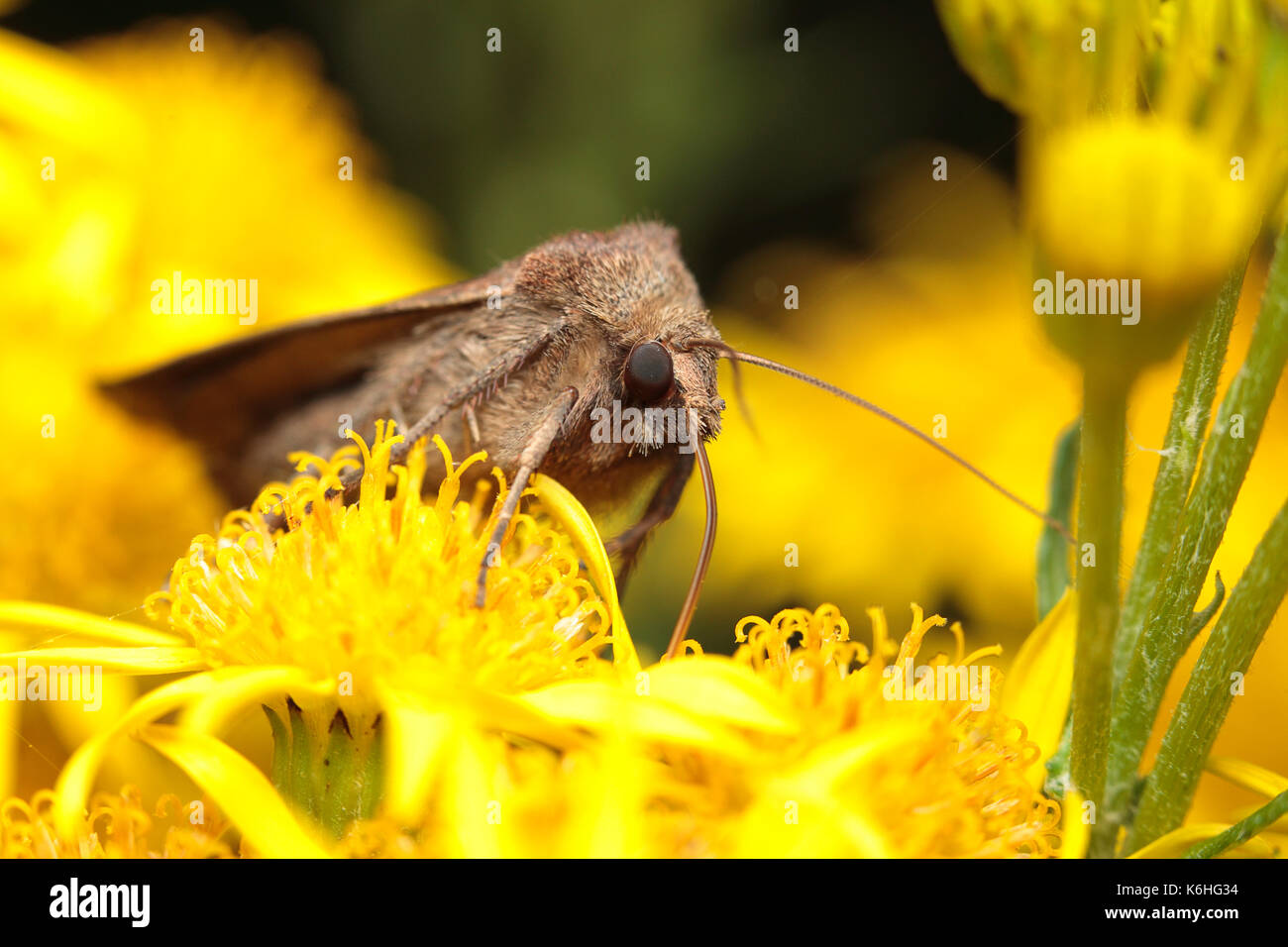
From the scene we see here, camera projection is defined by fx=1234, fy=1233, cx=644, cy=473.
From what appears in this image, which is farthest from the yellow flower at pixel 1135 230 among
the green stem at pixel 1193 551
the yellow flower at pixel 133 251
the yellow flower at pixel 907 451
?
the yellow flower at pixel 133 251

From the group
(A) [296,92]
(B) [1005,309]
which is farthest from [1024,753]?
(A) [296,92]

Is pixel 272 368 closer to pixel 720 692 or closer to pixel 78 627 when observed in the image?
pixel 78 627

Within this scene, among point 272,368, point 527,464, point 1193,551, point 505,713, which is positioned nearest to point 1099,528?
point 1193,551

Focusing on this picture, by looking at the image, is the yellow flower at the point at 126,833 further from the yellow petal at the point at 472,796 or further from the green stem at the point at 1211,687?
the green stem at the point at 1211,687

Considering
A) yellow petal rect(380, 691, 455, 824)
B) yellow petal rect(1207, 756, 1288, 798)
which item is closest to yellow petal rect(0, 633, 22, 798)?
yellow petal rect(380, 691, 455, 824)
